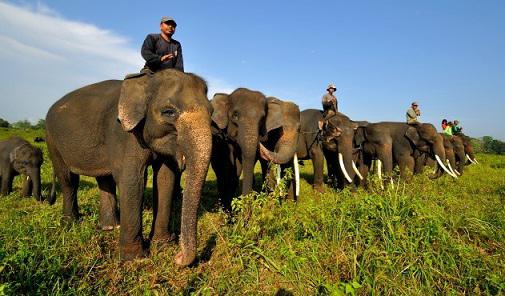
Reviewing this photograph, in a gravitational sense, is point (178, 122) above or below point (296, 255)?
above

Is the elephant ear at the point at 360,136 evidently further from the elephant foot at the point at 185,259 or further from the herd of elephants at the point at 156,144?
the elephant foot at the point at 185,259

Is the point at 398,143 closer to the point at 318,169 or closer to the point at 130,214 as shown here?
the point at 318,169

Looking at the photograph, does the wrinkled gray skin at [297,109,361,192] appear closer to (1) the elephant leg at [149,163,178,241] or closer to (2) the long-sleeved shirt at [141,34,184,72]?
(2) the long-sleeved shirt at [141,34,184,72]

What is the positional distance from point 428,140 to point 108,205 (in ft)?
39.3

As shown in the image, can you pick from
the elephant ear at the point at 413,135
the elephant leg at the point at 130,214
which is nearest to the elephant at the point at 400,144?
the elephant ear at the point at 413,135

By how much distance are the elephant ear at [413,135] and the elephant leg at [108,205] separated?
1152 cm

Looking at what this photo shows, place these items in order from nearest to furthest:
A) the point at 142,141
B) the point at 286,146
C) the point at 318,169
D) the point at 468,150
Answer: the point at 142,141 < the point at 286,146 < the point at 318,169 < the point at 468,150

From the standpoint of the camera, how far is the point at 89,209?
6.41 meters

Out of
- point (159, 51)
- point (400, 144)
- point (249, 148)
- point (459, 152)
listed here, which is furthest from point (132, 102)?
point (459, 152)

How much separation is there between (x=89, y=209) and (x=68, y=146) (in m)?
1.80

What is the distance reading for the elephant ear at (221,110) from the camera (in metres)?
6.51

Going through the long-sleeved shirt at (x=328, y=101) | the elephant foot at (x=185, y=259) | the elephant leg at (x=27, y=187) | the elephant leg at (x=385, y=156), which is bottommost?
the elephant leg at (x=27, y=187)

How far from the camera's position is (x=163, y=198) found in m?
4.49

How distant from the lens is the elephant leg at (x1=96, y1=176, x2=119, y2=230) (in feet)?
17.2
